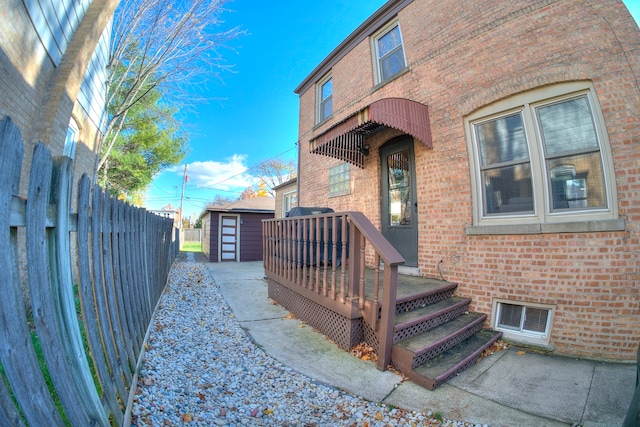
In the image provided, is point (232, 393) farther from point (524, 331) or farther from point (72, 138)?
point (72, 138)

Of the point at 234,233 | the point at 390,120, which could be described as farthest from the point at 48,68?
the point at 234,233

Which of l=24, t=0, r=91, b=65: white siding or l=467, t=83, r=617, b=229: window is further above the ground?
l=24, t=0, r=91, b=65: white siding

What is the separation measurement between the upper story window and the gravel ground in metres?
6.07

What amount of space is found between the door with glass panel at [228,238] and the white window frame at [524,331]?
12.2m

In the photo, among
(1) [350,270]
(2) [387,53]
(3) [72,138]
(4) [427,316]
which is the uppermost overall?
(2) [387,53]

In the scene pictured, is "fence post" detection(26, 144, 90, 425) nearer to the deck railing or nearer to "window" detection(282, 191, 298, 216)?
the deck railing

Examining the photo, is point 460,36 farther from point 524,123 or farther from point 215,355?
point 215,355

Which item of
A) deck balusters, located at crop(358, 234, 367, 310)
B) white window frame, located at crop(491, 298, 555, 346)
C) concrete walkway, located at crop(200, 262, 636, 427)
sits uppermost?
deck balusters, located at crop(358, 234, 367, 310)

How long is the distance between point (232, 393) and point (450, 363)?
A: 6.77ft

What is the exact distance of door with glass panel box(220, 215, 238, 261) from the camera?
546 inches

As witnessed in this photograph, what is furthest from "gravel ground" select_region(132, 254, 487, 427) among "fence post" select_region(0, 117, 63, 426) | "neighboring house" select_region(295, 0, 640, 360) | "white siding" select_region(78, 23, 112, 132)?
"white siding" select_region(78, 23, 112, 132)

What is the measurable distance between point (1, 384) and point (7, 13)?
467 cm

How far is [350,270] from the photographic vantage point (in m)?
3.14

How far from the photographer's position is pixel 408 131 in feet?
14.6
